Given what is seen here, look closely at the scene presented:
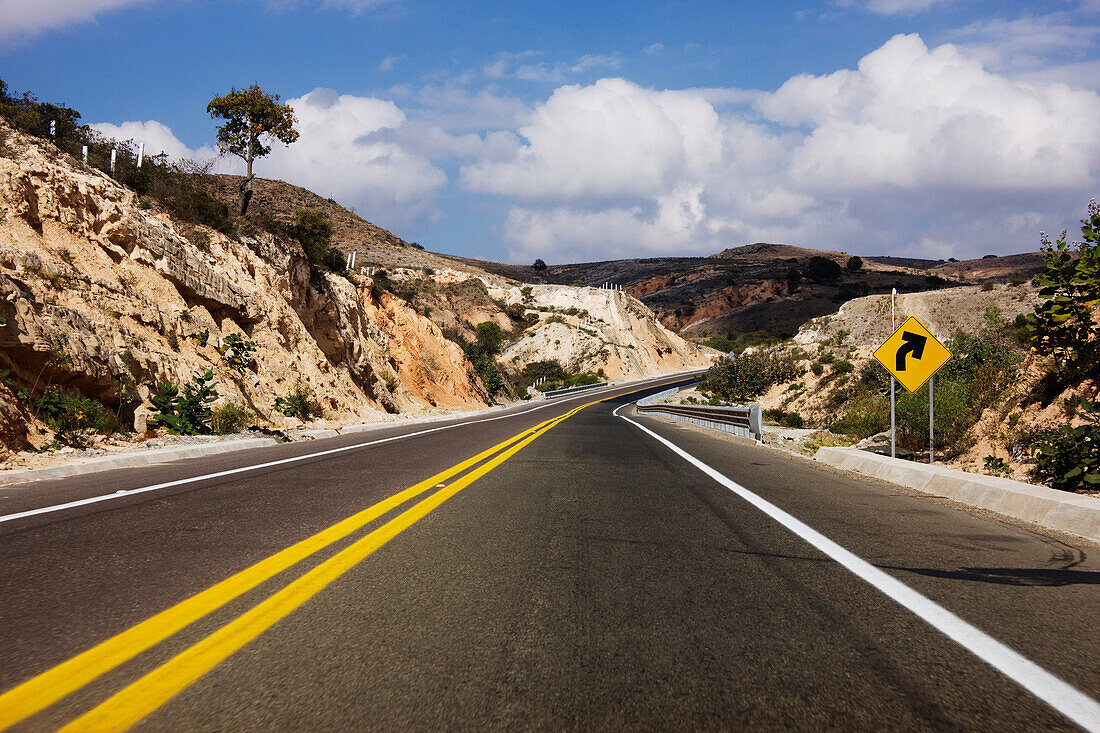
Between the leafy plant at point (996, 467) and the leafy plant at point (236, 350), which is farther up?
the leafy plant at point (236, 350)

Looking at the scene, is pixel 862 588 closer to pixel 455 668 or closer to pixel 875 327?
→ pixel 455 668

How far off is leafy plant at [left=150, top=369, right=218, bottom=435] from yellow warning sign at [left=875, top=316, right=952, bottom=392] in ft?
44.7

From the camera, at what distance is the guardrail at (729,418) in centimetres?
1803

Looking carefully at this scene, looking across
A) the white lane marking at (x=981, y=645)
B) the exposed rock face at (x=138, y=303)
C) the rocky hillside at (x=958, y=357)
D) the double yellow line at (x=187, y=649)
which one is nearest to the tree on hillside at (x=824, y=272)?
the rocky hillside at (x=958, y=357)

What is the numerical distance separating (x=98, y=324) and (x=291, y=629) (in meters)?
15.4

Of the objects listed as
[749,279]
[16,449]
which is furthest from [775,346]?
[749,279]

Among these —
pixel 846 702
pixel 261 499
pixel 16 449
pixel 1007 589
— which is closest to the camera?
pixel 846 702

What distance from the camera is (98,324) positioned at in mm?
15531

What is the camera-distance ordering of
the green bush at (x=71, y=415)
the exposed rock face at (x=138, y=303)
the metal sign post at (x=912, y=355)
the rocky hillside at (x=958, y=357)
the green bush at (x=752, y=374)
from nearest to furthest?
1. the rocky hillside at (x=958, y=357)
2. the metal sign post at (x=912, y=355)
3. the green bush at (x=71, y=415)
4. the exposed rock face at (x=138, y=303)
5. the green bush at (x=752, y=374)

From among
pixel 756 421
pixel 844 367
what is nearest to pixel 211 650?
pixel 756 421

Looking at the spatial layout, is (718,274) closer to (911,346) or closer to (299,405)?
(299,405)

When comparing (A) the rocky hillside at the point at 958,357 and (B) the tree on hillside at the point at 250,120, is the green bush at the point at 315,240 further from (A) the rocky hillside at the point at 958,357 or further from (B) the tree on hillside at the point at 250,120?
(A) the rocky hillside at the point at 958,357

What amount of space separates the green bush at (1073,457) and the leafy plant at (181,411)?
15027 mm

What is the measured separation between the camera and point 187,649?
3021 mm
